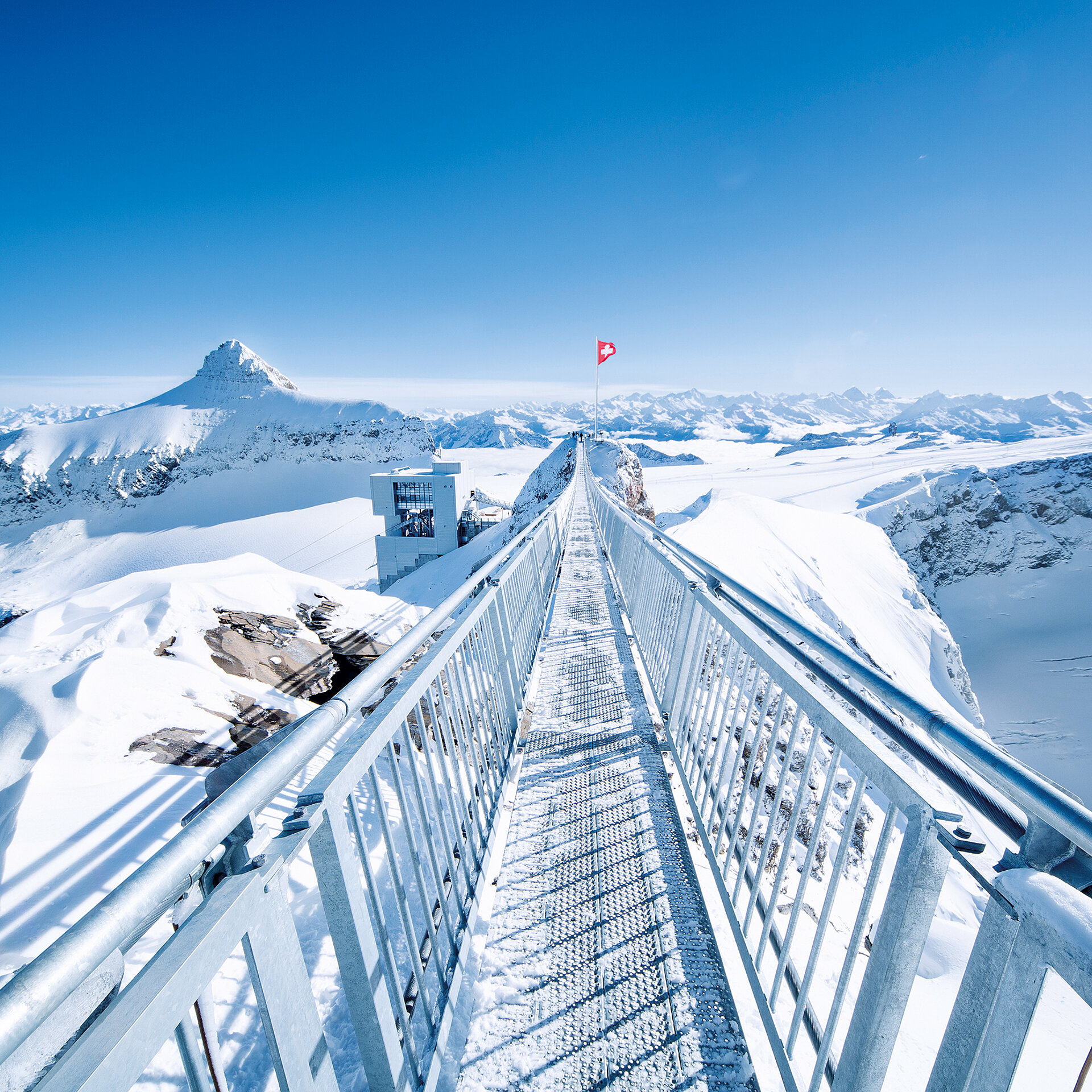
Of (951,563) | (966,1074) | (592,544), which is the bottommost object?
(951,563)

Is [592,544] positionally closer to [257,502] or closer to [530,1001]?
[530,1001]

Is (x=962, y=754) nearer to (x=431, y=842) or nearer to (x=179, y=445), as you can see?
(x=431, y=842)

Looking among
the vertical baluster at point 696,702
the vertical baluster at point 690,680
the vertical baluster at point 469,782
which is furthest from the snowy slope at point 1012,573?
the vertical baluster at point 469,782

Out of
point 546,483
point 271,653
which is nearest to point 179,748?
point 271,653

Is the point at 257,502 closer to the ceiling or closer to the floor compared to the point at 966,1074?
closer to the floor

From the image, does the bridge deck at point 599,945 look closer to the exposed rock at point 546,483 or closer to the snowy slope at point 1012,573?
the exposed rock at point 546,483

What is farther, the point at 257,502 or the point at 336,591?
the point at 257,502

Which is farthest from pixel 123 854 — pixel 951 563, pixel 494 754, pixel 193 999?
pixel 951 563
